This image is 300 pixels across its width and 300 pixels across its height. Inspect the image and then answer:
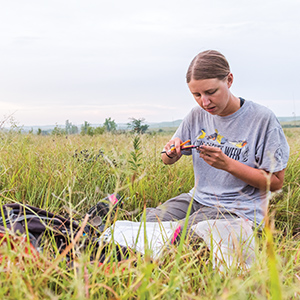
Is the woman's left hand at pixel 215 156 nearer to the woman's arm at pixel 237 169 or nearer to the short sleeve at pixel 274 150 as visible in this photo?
the woman's arm at pixel 237 169

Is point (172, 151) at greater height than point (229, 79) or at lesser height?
lesser

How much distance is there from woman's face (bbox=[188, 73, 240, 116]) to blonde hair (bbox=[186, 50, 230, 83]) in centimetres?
4

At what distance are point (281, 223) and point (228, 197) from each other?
67 cm

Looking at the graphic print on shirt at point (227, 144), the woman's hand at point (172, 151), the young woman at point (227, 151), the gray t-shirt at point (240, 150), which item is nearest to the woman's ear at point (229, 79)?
the young woman at point (227, 151)

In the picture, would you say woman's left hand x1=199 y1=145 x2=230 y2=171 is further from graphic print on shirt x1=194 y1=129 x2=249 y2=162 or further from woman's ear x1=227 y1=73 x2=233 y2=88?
woman's ear x1=227 y1=73 x2=233 y2=88

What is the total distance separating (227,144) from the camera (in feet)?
8.87

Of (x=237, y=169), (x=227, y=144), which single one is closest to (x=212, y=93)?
(x=227, y=144)

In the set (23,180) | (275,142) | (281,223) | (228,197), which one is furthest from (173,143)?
(23,180)

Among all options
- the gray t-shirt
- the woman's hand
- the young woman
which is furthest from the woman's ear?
the woman's hand

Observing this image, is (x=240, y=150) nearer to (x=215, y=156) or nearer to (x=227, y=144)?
(x=227, y=144)

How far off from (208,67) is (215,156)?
0.66 metres

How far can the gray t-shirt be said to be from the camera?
2.47 m

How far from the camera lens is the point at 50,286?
1321 mm

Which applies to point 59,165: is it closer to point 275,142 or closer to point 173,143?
point 173,143
